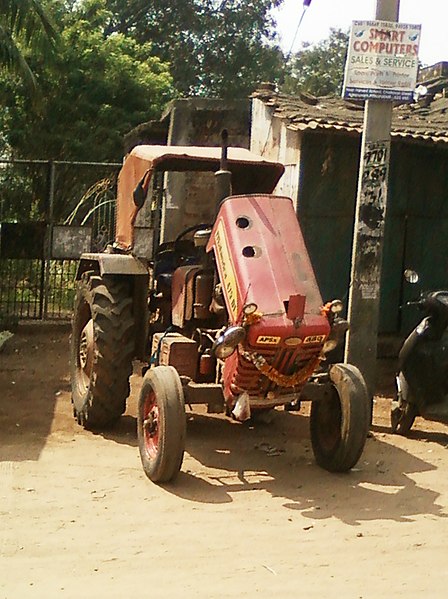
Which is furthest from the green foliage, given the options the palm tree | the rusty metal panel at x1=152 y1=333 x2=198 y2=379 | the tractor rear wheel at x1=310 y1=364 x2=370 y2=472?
the tractor rear wheel at x1=310 y1=364 x2=370 y2=472

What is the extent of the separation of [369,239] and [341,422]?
7.30 ft

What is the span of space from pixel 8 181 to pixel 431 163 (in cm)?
905

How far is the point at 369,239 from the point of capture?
26.7ft

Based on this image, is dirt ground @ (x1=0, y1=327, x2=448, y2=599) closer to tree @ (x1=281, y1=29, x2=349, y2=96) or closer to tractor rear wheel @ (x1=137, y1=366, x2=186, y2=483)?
tractor rear wheel @ (x1=137, y1=366, x2=186, y2=483)

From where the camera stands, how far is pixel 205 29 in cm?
3244

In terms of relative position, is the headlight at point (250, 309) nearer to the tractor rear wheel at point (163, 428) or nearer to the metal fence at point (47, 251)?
the tractor rear wheel at point (163, 428)

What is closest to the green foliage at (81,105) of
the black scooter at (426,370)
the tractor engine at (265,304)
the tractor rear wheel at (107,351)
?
the tractor rear wheel at (107,351)

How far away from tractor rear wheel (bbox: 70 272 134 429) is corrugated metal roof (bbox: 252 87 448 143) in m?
2.89

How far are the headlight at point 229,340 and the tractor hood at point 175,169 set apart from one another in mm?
1883

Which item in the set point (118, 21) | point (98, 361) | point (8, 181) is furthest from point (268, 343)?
point (118, 21)

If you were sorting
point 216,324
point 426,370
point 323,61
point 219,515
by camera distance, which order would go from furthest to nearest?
point 323,61
point 426,370
point 216,324
point 219,515

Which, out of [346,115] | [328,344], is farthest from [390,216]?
[328,344]

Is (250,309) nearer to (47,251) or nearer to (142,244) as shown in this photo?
(142,244)

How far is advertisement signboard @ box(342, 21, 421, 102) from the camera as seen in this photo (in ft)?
25.4
